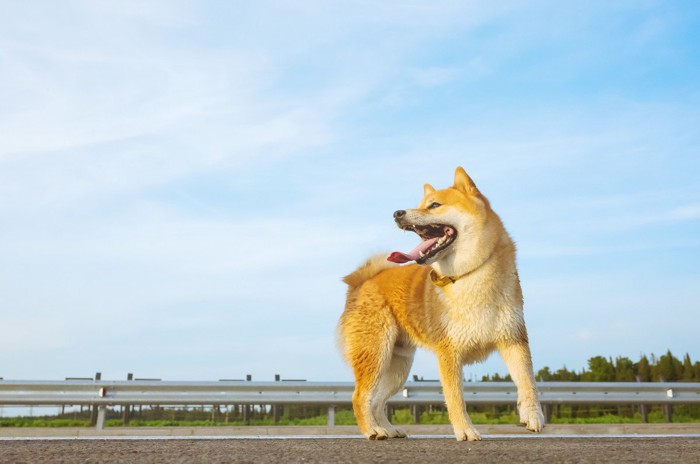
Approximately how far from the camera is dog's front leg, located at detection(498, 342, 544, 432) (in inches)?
206

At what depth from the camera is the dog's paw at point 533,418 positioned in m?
5.20

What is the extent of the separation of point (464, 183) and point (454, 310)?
3.28ft

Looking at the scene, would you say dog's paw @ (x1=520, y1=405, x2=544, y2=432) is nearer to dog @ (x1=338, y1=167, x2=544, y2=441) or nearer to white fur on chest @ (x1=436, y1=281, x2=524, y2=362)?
dog @ (x1=338, y1=167, x2=544, y2=441)

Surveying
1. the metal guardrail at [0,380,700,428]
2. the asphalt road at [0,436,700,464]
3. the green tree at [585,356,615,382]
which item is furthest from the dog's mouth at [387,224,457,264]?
the green tree at [585,356,615,382]

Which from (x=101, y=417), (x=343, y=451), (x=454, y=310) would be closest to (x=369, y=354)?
(x=454, y=310)

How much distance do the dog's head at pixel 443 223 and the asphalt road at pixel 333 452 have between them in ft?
4.58

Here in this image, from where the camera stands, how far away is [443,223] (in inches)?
225

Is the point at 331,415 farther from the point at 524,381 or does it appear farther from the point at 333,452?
the point at 333,452

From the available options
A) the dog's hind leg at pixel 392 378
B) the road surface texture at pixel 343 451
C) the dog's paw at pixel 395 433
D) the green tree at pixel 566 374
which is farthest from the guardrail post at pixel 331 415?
the green tree at pixel 566 374

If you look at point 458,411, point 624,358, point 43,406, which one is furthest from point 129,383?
point 624,358

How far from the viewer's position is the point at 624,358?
19703mm

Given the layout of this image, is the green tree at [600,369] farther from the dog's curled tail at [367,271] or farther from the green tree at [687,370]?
the dog's curled tail at [367,271]

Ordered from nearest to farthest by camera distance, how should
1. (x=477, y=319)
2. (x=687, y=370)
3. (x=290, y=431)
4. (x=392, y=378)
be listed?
(x=477, y=319), (x=392, y=378), (x=290, y=431), (x=687, y=370)

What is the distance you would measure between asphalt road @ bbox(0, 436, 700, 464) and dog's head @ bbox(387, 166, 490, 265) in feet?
4.58
